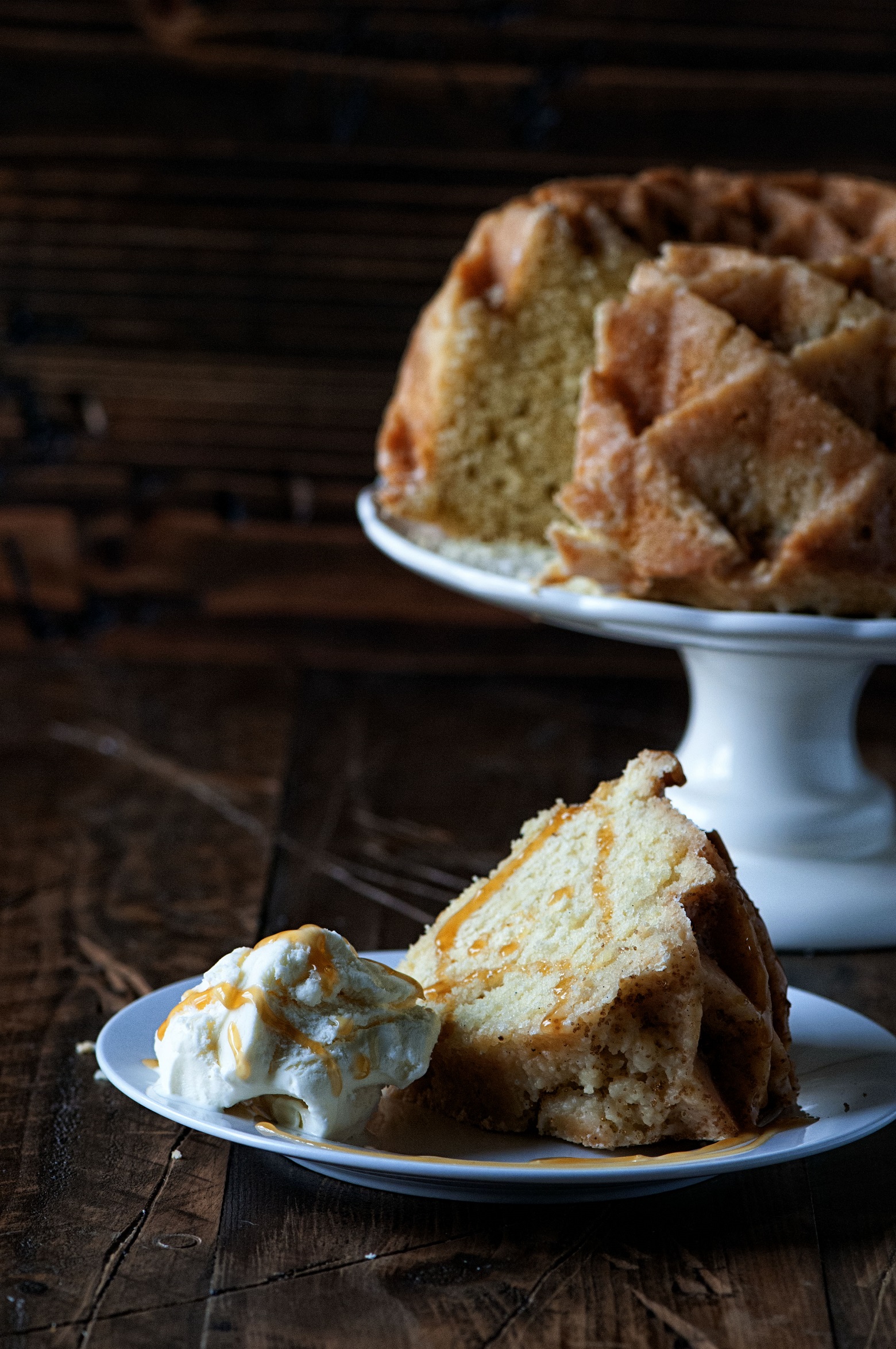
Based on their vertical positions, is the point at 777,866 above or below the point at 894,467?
below

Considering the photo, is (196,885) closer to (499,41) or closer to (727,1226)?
(727,1226)

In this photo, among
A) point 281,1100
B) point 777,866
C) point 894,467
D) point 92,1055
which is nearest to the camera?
point 281,1100

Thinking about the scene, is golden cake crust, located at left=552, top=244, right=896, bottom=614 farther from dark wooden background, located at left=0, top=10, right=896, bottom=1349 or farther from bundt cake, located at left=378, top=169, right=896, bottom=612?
dark wooden background, located at left=0, top=10, right=896, bottom=1349

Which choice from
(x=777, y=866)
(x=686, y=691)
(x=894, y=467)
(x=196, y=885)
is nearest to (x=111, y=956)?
(x=196, y=885)

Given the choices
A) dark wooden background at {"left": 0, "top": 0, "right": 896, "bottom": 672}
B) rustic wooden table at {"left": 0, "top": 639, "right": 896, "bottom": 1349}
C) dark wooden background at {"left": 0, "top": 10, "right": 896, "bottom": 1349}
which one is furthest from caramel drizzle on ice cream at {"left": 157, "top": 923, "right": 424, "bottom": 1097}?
dark wooden background at {"left": 0, "top": 0, "right": 896, "bottom": 672}

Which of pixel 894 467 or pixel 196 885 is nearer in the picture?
pixel 894 467
